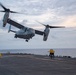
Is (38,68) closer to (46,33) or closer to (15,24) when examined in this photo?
(15,24)

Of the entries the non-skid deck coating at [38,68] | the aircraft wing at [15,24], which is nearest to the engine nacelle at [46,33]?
the aircraft wing at [15,24]

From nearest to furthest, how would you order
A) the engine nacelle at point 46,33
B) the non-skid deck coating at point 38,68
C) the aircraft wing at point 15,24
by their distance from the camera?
the non-skid deck coating at point 38,68 → the aircraft wing at point 15,24 → the engine nacelle at point 46,33

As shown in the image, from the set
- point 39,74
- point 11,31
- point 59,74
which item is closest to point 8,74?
point 39,74

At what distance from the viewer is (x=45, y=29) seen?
73.6 m

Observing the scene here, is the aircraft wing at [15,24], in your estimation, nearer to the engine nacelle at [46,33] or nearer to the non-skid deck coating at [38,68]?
the engine nacelle at [46,33]

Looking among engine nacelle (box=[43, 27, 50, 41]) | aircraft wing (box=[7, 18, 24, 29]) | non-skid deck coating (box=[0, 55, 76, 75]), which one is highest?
aircraft wing (box=[7, 18, 24, 29])

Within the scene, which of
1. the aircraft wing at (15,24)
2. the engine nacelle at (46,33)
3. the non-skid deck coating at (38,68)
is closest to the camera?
the non-skid deck coating at (38,68)

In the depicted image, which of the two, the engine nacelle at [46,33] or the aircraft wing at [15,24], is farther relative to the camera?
the engine nacelle at [46,33]

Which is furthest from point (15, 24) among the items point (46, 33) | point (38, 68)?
point (38, 68)

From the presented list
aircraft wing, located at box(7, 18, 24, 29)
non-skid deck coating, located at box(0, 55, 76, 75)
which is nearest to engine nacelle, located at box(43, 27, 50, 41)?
aircraft wing, located at box(7, 18, 24, 29)

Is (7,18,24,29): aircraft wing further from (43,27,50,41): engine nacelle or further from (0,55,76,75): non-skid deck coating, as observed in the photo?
(0,55,76,75): non-skid deck coating

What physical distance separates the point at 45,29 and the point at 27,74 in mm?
48298

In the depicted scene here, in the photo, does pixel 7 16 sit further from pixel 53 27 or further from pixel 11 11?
pixel 53 27

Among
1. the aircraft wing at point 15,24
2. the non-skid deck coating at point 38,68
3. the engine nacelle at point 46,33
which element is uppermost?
the aircraft wing at point 15,24
